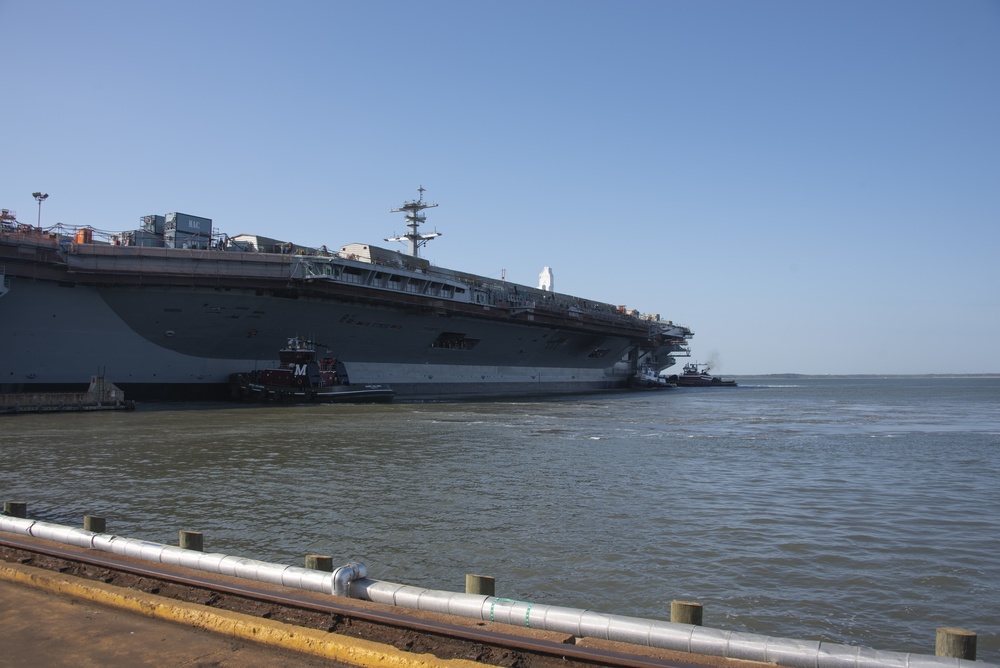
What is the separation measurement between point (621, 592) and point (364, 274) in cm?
3266

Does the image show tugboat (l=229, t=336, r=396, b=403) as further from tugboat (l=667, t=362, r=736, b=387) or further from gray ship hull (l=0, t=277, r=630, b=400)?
tugboat (l=667, t=362, r=736, b=387)

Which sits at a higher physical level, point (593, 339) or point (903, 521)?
point (593, 339)

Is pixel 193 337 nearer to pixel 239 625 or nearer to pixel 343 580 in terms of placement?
pixel 343 580

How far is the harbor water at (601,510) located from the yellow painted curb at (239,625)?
8.49 feet

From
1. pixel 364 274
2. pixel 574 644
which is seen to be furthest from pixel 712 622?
pixel 364 274

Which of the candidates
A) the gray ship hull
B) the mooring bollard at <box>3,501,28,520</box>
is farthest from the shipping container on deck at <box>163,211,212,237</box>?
the mooring bollard at <box>3,501,28,520</box>

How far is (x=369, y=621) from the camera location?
492 cm

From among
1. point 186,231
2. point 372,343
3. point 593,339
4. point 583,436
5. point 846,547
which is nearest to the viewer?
point 846,547

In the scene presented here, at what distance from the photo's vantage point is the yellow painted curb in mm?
4430

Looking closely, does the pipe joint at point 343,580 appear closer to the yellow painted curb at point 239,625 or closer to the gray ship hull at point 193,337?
the yellow painted curb at point 239,625

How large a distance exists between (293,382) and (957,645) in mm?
34445

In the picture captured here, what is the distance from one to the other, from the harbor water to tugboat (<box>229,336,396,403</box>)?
12.5 meters

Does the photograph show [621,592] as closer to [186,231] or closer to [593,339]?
[186,231]

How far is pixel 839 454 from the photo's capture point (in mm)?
19031
